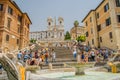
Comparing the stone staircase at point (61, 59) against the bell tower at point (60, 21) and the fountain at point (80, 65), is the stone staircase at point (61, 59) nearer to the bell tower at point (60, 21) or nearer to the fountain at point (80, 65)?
the fountain at point (80, 65)

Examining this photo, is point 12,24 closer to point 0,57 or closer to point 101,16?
point 101,16

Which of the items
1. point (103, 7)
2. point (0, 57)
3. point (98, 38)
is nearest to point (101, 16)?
point (103, 7)

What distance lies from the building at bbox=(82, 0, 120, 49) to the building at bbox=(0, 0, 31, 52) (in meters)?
18.3

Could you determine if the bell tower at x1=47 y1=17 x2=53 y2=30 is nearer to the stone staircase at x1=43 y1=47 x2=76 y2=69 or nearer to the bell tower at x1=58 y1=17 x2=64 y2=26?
the bell tower at x1=58 y1=17 x2=64 y2=26

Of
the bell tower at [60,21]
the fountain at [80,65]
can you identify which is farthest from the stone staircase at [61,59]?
the bell tower at [60,21]

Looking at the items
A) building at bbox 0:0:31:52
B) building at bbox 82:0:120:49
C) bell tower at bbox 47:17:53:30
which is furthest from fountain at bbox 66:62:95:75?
bell tower at bbox 47:17:53:30

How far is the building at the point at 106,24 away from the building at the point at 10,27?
1827cm

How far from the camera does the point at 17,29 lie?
36.2 meters

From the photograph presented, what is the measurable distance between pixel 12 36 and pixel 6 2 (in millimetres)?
7147

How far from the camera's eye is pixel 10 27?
31375mm

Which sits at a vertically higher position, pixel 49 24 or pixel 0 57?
pixel 49 24

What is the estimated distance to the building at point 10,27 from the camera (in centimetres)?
2839

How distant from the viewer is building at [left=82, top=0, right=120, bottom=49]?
2798 centimetres

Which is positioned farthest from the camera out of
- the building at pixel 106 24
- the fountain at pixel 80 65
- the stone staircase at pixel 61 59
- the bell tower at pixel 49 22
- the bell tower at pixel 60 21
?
the bell tower at pixel 49 22
